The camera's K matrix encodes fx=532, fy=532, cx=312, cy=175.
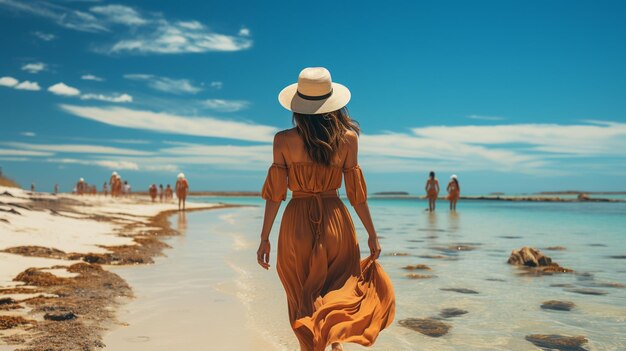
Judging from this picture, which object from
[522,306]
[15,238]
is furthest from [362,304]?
[15,238]

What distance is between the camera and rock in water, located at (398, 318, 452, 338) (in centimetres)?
555

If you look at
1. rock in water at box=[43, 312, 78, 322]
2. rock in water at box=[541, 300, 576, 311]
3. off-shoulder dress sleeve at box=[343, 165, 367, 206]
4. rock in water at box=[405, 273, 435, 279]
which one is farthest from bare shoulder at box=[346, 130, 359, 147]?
rock in water at box=[405, 273, 435, 279]

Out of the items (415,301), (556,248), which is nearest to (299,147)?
(415,301)

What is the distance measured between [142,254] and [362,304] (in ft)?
26.8

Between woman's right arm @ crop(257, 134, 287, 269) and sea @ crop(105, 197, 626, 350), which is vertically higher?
woman's right arm @ crop(257, 134, 287, 269)

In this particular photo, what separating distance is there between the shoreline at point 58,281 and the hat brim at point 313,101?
2760mm

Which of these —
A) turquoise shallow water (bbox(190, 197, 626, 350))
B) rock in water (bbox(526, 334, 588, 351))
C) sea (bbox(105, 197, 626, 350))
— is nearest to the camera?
rock in water (bbox(526, 334, 588, 351))

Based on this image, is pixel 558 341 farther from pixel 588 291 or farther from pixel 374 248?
pixel 588 291

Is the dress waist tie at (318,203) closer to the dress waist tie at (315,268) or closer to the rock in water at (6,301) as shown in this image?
the dress waist tie at (315,268)

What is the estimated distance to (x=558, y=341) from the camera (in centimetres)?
527

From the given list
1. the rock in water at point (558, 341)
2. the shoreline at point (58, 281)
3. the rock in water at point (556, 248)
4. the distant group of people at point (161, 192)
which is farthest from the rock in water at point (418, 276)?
the distant group of people at point (161, 192)

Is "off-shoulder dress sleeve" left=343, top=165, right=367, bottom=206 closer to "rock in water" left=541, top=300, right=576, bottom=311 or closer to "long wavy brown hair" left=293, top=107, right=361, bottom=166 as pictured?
"long wavy brown hair" left=293, top=107, right=361, bottom=166

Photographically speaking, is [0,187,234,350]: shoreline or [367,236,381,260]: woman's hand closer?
[367,236,381,260]: woman's hand

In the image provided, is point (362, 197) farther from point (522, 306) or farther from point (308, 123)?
point (522, 306)
